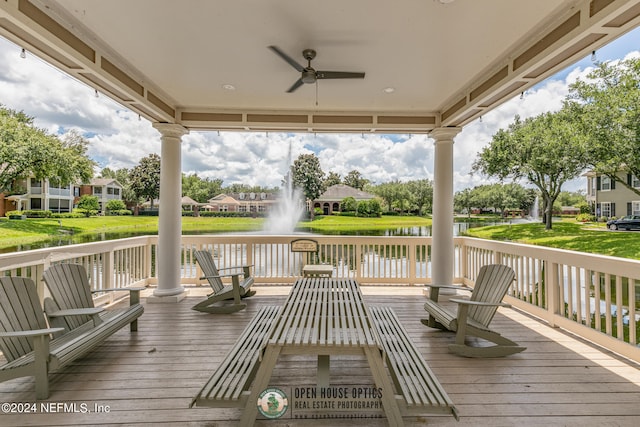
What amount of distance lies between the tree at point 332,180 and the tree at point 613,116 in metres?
14.0

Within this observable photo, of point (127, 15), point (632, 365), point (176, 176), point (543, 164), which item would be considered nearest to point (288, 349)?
point (127, 15)

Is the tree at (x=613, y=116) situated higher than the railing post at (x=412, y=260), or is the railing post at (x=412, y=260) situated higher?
the tree at (x=613, y=116)

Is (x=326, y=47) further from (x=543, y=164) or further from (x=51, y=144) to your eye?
(x=543, y=164)

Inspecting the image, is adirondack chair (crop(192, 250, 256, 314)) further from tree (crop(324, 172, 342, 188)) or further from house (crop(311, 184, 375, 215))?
tree (crop(324, 172, 342, 188))

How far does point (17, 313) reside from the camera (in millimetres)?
2246

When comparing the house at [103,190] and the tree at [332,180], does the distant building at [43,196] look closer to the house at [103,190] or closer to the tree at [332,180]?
the house at [103,190]

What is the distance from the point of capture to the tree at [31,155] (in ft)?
29.3

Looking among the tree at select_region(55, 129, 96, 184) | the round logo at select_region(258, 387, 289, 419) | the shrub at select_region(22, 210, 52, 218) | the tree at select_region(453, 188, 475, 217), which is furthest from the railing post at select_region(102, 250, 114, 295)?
the tree at select_region(453, 188, 475, 217)

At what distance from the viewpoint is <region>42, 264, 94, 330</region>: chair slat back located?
271 centimetres

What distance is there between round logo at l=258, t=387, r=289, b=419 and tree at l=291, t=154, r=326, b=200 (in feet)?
57.8

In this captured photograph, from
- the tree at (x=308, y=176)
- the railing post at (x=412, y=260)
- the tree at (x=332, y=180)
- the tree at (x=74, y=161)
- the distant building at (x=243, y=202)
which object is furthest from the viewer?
the tree at (x=332, y=180)

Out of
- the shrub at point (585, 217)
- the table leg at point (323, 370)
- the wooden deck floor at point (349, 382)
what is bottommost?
the wooden deck floor at point (349, 382)

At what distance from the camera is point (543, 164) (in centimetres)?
1223

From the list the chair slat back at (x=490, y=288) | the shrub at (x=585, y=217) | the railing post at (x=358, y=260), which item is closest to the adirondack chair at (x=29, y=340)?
the chair slat back at (x=490, y=288)
